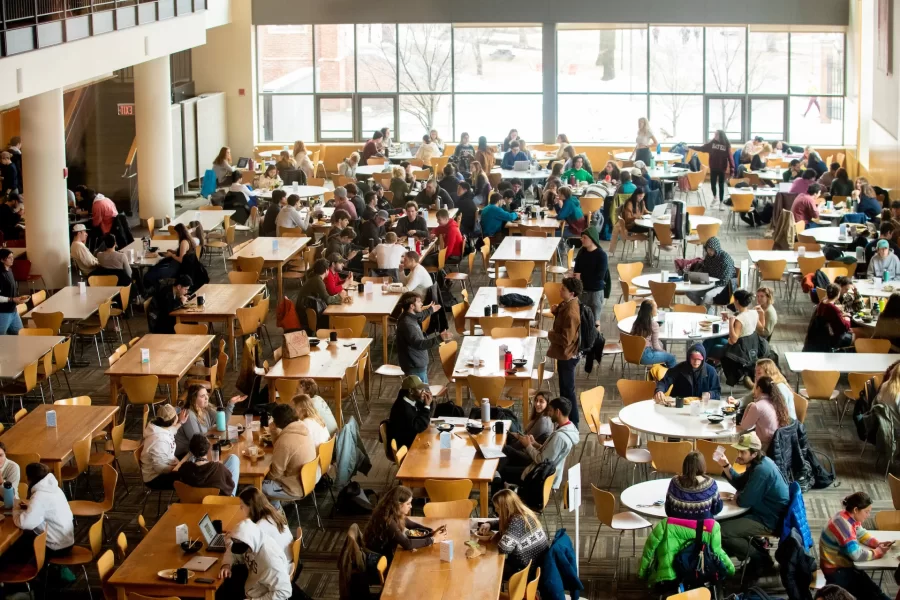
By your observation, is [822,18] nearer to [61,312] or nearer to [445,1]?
[445,1]

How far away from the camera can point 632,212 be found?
62.1 feet

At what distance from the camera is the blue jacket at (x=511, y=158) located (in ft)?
77.6

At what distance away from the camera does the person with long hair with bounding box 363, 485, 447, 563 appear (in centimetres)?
841

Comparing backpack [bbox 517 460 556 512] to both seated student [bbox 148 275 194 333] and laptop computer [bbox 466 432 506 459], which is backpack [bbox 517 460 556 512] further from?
seated student [bbox 148 275 194 333]

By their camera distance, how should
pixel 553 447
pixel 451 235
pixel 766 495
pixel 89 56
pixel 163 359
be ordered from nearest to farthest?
pixel 766 495 → pixel 553 447 → pixel 163 359 → pixel 89 56 → pixel 451 235

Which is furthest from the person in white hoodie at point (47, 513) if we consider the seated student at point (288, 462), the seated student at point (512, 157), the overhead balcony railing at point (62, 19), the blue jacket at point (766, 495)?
the seated student at point (512, 157)

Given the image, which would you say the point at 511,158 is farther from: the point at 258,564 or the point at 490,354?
the point at 258,564

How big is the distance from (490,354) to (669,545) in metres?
4.14

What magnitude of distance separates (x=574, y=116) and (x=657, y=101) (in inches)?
71.7

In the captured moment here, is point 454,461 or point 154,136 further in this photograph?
point 154,136

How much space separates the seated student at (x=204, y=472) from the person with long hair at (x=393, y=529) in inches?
59.5

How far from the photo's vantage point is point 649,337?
12883 mm

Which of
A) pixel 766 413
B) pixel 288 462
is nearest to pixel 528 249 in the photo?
pixel 766 413

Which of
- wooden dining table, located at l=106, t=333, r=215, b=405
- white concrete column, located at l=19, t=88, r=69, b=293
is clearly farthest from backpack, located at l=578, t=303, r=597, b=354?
white concrete column, located at l=19, t=88, r=69, b=293
